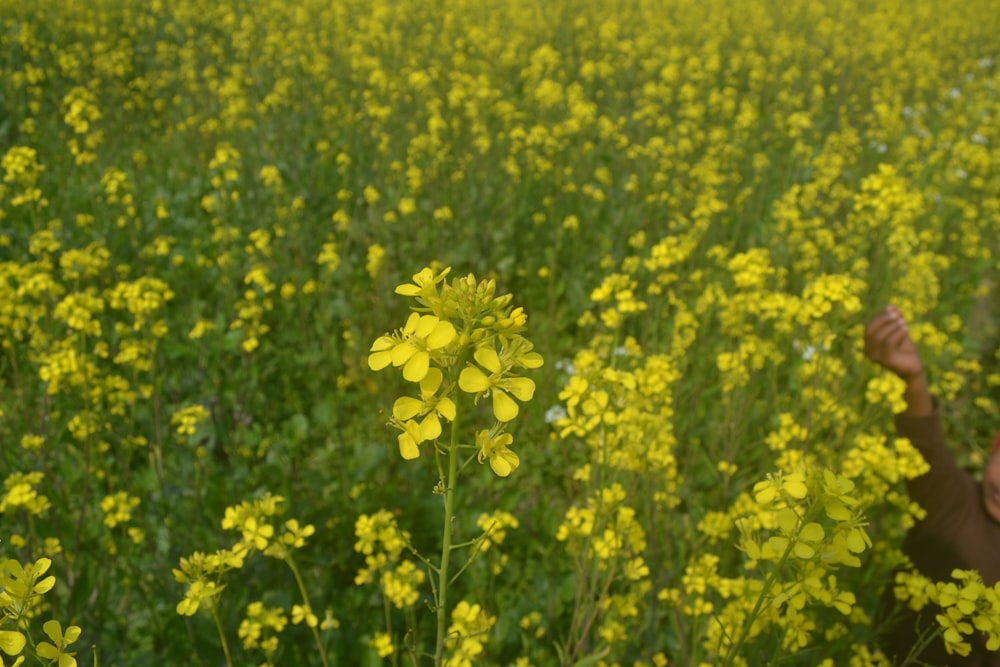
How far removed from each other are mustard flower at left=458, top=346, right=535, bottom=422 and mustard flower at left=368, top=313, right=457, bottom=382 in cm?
6

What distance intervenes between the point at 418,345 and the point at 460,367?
0.23 ft

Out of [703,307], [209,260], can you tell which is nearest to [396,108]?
[209,260]

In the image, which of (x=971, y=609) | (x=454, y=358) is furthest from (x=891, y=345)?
(x=454, y=358)

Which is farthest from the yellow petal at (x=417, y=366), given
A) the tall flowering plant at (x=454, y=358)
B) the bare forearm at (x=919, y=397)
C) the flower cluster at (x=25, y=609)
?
the bare forearm at (x=919, y=397)

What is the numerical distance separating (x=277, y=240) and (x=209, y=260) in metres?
0.61

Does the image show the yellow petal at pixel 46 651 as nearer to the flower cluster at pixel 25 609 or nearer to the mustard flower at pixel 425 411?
the flower cluster at pixel 25 609

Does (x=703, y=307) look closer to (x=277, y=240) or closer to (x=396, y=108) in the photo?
(x=277, y=240)

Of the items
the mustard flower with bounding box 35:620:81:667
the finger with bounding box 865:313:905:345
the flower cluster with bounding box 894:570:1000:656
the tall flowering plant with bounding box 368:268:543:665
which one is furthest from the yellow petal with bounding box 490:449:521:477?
the finger with bounding box 865:313:905:345

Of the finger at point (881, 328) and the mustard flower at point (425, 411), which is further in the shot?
the finger at point (881, 328)

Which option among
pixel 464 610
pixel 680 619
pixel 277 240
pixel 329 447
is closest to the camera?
pixel 464 610

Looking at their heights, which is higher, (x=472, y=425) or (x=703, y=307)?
(x=703, y=307)

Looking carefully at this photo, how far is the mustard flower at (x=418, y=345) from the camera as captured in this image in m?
0.89

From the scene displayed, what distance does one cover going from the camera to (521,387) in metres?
0.99

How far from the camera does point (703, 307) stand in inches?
137
